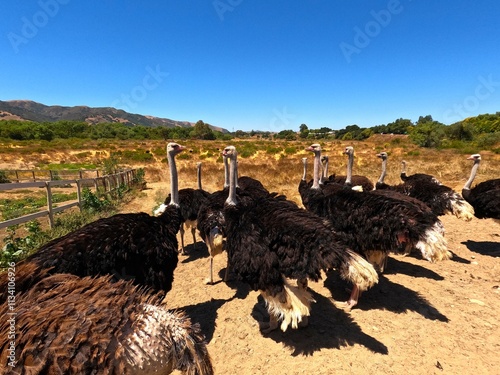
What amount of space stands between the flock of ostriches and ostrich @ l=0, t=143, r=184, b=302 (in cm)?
1

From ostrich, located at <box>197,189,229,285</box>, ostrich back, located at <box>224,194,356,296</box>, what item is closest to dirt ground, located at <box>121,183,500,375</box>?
ostrich, located at <box>197,189,229,285</box>

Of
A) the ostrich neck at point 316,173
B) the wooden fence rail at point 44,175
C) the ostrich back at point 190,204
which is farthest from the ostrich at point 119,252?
the wooden fence rail at point 44,175

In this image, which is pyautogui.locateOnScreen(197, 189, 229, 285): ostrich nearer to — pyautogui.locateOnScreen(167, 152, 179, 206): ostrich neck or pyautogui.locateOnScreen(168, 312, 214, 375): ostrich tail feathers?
pyautogui.locateOnScreen(167, 152, 179, 206): ostrich neck

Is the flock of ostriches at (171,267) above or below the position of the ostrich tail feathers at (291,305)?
above

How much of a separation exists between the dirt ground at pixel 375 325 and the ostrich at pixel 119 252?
3.88 ft

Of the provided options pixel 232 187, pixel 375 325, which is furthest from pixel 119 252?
pixel 375 325

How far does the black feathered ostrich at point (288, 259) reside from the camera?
120 inches

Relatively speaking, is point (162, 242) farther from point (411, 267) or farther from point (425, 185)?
point (425, 185)

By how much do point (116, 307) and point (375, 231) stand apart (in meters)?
3.42

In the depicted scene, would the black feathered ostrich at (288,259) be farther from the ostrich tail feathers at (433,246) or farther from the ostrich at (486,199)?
the ostrich at (486,199)

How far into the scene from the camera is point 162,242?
11.7ft

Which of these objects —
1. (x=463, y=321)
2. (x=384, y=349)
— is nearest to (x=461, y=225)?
(x=463, y=321)

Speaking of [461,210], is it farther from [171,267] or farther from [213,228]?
[171,267]

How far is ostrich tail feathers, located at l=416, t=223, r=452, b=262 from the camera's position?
12.0ft
